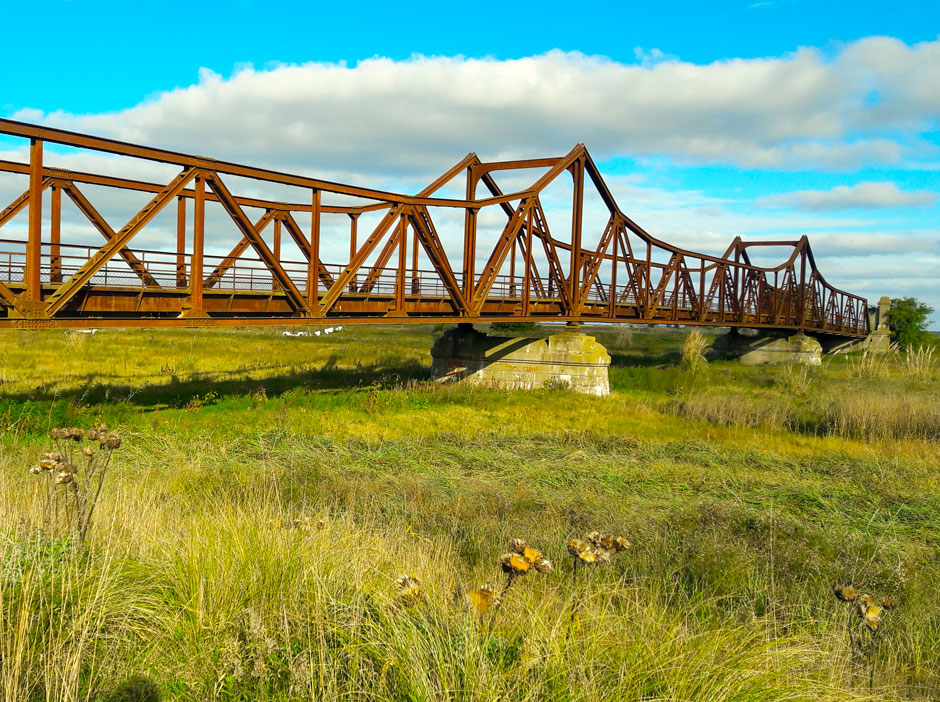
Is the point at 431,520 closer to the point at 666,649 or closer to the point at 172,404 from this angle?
the point at 666,649

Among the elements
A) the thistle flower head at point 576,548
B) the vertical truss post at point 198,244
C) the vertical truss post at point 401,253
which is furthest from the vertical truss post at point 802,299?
the thistle flower head at point 576,548

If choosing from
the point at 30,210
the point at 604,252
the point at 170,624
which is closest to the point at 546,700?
the point at 170,624

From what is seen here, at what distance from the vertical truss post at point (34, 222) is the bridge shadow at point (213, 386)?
3.26 m

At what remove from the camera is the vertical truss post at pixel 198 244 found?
43.4 feet

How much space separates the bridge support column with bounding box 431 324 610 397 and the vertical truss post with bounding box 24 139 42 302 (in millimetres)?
14425

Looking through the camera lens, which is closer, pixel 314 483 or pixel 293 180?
pixel 314 483

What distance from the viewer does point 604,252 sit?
91.8ft

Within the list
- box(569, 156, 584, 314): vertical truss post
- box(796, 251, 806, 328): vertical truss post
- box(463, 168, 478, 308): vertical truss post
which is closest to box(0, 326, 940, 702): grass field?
box(463, 168, 478, 308): vertical truss post

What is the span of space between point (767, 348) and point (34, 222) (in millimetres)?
44905

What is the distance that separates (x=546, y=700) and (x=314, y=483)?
6259mm

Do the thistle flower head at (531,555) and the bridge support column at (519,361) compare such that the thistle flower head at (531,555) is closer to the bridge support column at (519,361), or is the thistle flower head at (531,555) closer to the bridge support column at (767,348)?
the bridge support column at (519,361)

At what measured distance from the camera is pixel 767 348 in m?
46.9

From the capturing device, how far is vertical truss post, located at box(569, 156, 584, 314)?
2619 cm

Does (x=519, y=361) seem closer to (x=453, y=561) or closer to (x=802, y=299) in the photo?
(x=453, y=561)
